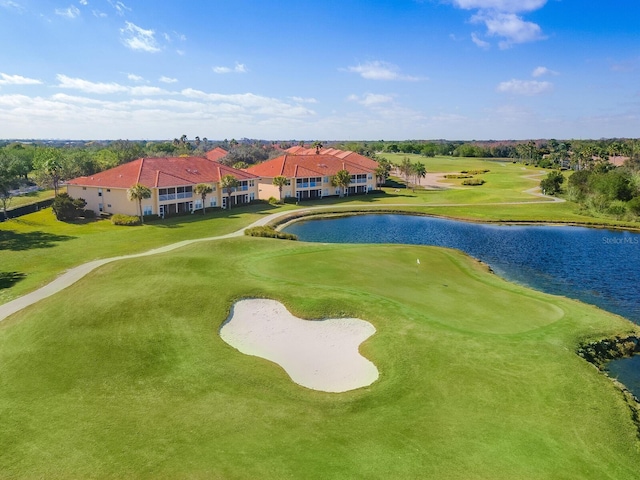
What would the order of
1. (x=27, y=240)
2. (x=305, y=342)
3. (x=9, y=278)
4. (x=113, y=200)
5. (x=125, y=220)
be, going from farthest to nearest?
(x=113, y=200)
(x=125, y=220)
(x=27, y=240)
(x=9, y=278)
(x=305, y=342)

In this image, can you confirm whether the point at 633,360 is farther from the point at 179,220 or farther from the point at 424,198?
the point at 424,198

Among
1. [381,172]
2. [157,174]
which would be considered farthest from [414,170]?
[157,174]

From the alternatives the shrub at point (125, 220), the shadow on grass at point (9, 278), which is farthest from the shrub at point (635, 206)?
the shadow on grass at point (9, 278)

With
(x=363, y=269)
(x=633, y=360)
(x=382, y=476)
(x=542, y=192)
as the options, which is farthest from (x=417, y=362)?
(x=542, y=192)

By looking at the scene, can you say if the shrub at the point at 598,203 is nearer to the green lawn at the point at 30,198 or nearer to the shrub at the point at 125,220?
the shrub at the point at 125,220

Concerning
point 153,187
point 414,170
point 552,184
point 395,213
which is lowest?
point 395,213

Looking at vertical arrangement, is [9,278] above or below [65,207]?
below

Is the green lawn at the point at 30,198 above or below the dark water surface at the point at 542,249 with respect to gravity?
above

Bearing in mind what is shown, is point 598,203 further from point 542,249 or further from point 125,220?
point 125,220
